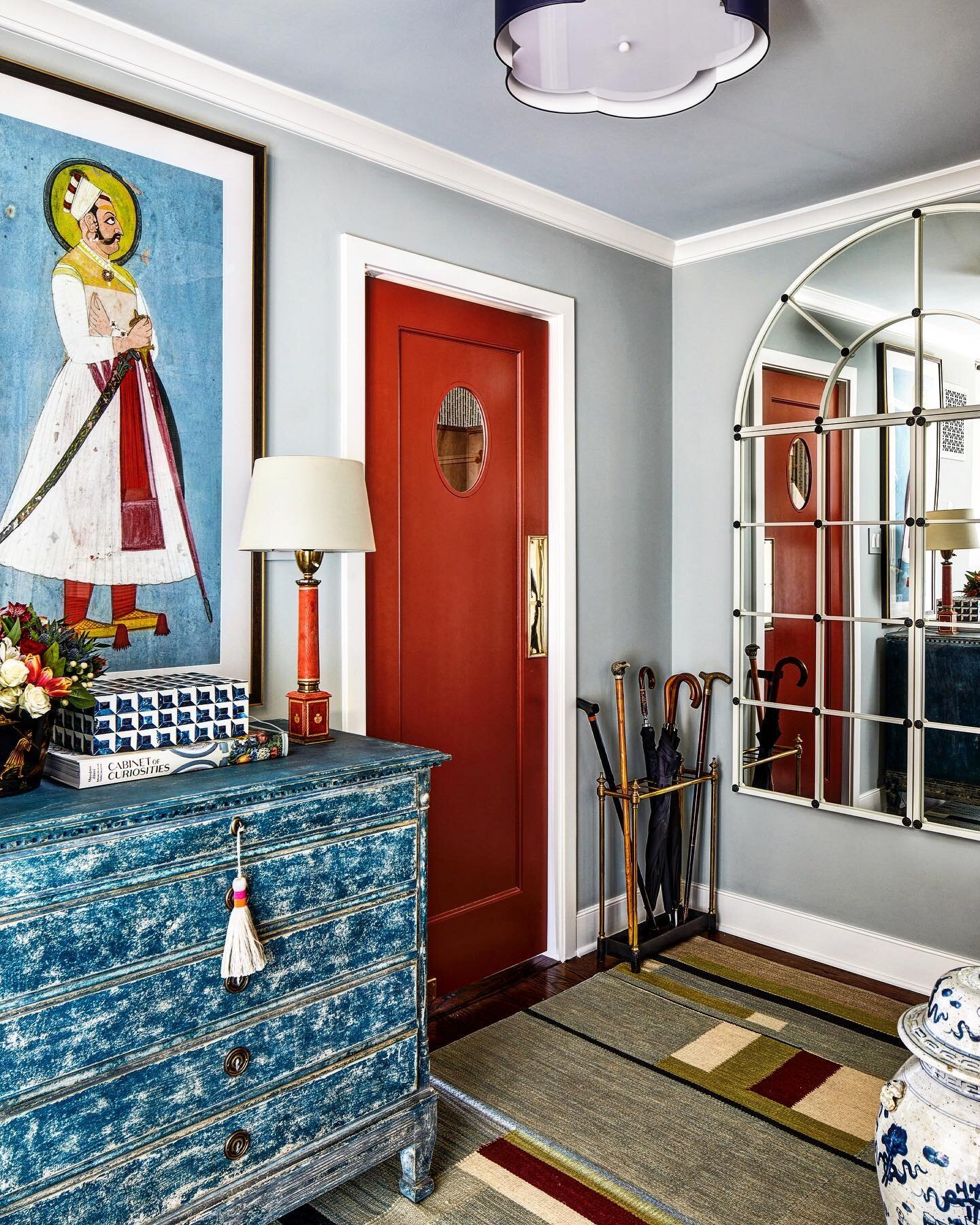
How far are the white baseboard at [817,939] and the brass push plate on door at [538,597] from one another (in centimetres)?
98

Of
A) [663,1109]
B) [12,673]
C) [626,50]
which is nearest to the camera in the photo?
[12,673]

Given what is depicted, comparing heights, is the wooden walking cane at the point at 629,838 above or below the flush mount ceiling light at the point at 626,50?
below

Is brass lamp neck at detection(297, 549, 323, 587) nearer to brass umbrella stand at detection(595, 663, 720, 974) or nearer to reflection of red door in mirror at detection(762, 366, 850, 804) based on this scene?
brass umbrella stand at detection(595, 663, 720, 974)

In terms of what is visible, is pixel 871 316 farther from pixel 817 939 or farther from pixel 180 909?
pixel 180 909

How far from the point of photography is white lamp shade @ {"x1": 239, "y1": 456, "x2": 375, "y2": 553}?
6.86 ft

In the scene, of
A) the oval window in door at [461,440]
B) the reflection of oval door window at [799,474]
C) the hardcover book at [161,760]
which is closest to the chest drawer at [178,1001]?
the hardcover book at [161,760]

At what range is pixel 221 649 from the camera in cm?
235

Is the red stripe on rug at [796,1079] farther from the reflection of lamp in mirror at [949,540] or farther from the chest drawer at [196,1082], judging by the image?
the reflection of lamp in mirror at [949,540]

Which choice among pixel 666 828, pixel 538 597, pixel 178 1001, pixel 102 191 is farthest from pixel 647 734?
pixel 102 191

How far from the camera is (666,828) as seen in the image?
11.1 ft

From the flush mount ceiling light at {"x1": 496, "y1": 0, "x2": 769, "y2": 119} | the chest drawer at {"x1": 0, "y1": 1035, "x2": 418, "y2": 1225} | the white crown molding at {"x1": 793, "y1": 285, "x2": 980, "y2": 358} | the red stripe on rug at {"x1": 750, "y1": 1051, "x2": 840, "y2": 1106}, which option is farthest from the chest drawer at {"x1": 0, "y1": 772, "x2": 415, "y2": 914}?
the white crown molding at {"x1": 793, "y1": 285, "x2": 980, "y2": 358}

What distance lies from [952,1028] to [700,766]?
1818mm

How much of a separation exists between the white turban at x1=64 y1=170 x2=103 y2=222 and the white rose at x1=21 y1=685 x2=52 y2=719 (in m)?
1.13

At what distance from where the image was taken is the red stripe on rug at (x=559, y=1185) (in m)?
2.01
